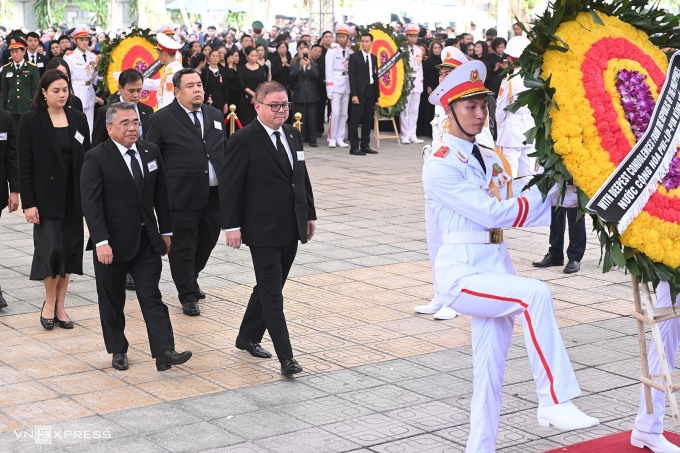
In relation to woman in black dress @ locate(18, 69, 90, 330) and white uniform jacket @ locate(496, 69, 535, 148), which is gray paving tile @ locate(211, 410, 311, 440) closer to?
woman in black dress @ locate(18, 69, 90, 330)

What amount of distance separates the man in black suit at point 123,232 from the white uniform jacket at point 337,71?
45.1 ft

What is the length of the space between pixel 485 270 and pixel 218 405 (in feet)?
6.87

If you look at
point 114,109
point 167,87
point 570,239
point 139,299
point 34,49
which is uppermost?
point 34,49

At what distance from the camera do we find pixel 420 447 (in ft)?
20.2

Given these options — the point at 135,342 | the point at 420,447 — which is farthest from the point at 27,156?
the point at 420,447

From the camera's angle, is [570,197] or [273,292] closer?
[570,197]

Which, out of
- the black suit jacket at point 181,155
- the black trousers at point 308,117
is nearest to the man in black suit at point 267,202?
A: the black suit jacket at point 181,155

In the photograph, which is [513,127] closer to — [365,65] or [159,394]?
[159,394]

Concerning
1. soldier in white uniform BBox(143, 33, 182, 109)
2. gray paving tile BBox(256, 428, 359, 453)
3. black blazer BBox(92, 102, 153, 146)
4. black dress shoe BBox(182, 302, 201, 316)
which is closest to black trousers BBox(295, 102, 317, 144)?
soldier in white uniform BBox(143, 33, 182, 109)

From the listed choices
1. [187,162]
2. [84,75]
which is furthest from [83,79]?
[187,162]

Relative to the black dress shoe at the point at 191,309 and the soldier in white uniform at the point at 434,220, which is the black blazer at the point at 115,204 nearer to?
the black dress shoe at the point at 191,309

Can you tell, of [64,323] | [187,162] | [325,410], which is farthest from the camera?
[187,162]

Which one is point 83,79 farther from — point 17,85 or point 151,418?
point 151,418

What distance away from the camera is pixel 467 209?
18.6 ft
